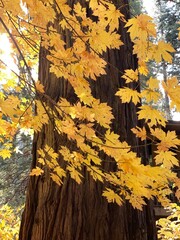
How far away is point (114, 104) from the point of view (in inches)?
84.8

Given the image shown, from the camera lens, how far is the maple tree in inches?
55.2

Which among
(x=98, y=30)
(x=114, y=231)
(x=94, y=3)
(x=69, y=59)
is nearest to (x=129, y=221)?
(x=114, y=231)

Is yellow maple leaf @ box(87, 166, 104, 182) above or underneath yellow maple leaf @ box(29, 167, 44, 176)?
underneath

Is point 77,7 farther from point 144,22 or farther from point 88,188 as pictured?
point 88,188

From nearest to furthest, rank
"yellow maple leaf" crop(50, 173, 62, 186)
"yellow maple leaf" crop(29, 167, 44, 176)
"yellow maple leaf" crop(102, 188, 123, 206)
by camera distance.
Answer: "yellow maple leaf" crop(102, 188, 123, 206) < "yellow maple leaf" crop(50, 173, 62, 186) < "yellow maple leaf" crop(29, 167, 44, 176)

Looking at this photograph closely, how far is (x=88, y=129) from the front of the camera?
1.52 metres

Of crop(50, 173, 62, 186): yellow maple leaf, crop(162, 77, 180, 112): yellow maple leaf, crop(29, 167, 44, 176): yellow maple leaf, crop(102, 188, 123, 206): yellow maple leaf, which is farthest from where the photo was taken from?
crop(29, 167, 44, 176): yellow maple leaf

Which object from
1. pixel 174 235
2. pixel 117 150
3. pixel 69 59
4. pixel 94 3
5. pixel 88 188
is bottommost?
pixel 174 235

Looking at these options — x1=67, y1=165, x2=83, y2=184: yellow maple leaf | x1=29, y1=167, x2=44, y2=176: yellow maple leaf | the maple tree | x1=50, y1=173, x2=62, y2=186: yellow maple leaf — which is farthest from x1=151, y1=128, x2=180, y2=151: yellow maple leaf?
x1=29, y1=167, x2=44, y2=176: yellow maple leaf

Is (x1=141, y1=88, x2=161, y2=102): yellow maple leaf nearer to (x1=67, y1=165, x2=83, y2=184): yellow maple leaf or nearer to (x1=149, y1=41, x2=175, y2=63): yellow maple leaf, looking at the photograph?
(x1=149, y1=41, x2=175, y2=63): yellow maple leaf

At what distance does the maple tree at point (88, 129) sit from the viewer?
55.2 inches

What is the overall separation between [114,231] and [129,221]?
0.40 feet

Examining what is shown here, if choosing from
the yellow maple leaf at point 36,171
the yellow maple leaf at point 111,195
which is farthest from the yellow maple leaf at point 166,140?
the yellow maple leaf at point 36,171

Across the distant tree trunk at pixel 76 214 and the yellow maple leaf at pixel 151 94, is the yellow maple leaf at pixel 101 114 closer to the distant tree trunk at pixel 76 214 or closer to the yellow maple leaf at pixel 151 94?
the yellow maple leaf at pixel 151 94
